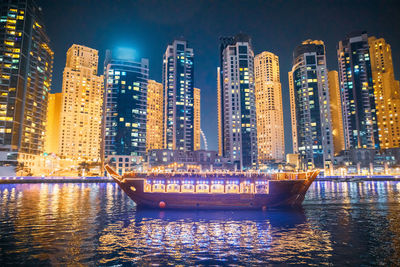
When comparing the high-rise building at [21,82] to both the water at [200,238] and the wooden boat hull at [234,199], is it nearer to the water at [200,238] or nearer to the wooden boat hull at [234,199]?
the water at [200,238]

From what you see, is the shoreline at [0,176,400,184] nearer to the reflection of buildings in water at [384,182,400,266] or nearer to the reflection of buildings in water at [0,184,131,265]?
the reflection of buildings in water at [0,184,131,265]

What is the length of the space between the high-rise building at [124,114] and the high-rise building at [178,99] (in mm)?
20102

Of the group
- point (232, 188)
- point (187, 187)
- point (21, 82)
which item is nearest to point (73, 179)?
point (21, 82)

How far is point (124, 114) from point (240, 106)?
72.5 meters

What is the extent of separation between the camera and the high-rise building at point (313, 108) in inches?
6019

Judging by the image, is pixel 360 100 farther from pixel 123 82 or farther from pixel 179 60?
pixel 123 82

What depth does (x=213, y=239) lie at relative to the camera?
20266 millimetres

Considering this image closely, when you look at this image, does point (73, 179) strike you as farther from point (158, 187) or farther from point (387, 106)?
point (387, 106)

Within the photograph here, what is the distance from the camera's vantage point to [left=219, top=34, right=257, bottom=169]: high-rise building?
151625 millimetres

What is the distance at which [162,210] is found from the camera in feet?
117

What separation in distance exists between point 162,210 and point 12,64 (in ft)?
413

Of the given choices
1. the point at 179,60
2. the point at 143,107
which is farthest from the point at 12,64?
the point at 179,60

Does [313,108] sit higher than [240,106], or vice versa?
[240,106]

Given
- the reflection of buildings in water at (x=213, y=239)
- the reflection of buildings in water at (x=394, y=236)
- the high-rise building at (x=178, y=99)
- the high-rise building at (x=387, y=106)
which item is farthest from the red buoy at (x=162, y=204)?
the high-rise building at (x=387, y=106)
